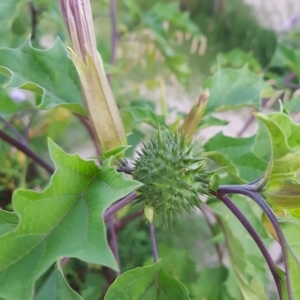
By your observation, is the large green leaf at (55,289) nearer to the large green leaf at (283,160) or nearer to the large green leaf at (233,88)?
the large green leaf at (283,160)

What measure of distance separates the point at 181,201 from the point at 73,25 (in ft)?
0.85

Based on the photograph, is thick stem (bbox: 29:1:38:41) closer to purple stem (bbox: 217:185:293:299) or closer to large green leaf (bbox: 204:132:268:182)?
large green leaf (bbox: 204:132:268:182)

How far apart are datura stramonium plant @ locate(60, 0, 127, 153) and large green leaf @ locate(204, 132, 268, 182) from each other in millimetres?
192

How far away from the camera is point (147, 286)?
0.56 meters

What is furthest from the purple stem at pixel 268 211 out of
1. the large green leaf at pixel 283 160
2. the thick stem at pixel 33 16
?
the thick stem at pixel 33 16

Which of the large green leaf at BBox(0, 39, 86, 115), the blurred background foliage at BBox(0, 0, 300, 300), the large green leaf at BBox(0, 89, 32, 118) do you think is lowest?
the blurred background foliage at BBox(0, 0, 300, 300)

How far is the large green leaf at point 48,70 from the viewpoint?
24.1 inches

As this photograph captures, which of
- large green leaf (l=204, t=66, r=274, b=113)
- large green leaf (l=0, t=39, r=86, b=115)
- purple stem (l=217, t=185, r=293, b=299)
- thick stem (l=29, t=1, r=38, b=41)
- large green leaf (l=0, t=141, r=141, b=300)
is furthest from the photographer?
thick stem (l=29, t=1, r=38, b=41)

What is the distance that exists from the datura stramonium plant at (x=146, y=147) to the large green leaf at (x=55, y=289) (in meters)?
0.14

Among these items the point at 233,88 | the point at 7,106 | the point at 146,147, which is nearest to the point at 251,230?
the point at 146,147

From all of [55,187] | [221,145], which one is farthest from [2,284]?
[221,145]

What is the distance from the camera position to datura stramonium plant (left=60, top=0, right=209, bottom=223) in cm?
46

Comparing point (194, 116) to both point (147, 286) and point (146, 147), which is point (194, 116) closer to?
point (146, 147)

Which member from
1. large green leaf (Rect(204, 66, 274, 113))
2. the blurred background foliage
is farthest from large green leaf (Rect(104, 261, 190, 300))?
large green leaf (Rect(204, 66, 274, 113))
